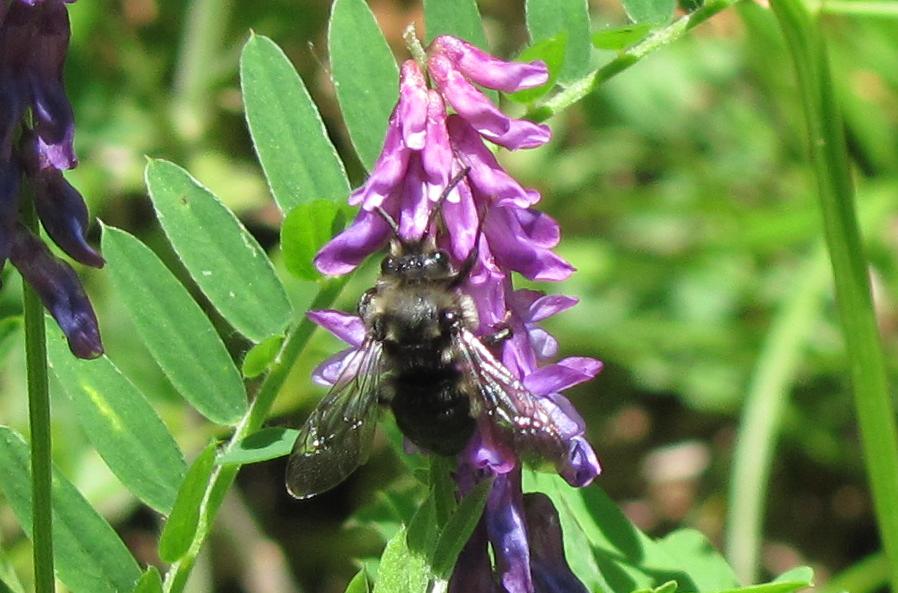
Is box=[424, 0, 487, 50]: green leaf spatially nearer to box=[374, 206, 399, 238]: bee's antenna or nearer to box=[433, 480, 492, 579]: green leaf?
box=[374, 206, 399, 238]: bee's antenna

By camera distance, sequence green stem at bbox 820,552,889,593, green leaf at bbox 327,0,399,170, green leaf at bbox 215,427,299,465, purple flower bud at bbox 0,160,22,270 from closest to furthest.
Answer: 1. purple flower bud at bbox 0,160,22,270
2. green leaf at bbox 215,427,299,465
3. green leaf at bbox 327,0,399,170
4. green stem at bbox 820,552,889,593

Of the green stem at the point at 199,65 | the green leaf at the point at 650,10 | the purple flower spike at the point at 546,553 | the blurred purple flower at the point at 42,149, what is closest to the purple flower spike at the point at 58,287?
the blurred purple flower at the point at 42,149

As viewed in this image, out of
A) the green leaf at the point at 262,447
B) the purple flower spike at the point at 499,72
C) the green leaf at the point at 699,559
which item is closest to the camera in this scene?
the purple flower spike at the point at 499,72

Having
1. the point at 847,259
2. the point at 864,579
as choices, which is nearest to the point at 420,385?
the point at 847,259

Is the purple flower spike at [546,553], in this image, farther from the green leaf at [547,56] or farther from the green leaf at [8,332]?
the green leaf at [8,332]

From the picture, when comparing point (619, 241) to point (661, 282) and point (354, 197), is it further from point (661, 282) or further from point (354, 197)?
point (354, 197)

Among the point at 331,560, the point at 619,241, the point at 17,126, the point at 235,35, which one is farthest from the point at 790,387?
the point at 17,126

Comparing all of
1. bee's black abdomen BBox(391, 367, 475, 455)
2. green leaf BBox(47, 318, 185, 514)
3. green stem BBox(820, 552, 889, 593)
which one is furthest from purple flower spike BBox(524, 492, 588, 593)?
green stem BBox(820, 552, 889, 593)
